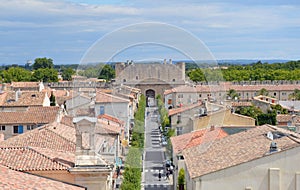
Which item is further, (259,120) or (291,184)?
(259,120)

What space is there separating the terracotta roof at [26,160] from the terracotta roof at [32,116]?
15.4 m

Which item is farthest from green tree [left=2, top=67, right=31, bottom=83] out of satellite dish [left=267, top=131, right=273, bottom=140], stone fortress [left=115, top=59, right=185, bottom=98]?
satellite dish [left=267, top=131, right=273, bottom=140]

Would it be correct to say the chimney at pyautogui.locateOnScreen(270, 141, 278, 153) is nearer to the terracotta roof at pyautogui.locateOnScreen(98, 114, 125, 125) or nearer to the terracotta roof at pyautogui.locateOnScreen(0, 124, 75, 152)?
the terracotta roof at pyautogui.locateOnScreen(0, 124, 75, 152)

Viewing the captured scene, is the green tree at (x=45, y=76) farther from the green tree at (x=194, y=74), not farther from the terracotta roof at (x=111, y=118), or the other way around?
the green tree at (x=194, y=74)

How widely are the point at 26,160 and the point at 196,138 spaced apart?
31.3 ft

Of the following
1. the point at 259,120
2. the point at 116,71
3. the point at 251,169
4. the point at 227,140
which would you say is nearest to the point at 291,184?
the point at 251,169

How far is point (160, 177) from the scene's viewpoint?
27156 millimetres

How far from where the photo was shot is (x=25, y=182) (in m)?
11.8

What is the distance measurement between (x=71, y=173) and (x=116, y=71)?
16.6ft

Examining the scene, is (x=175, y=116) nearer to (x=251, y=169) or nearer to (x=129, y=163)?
(x=129, y=163)

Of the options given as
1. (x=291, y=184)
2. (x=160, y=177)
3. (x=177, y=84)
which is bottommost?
(x=160, y=177)

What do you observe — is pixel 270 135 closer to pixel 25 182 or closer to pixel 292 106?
pixel 25 182

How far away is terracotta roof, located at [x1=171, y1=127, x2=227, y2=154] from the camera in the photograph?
2183 cm

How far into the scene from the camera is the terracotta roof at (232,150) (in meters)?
15.8
